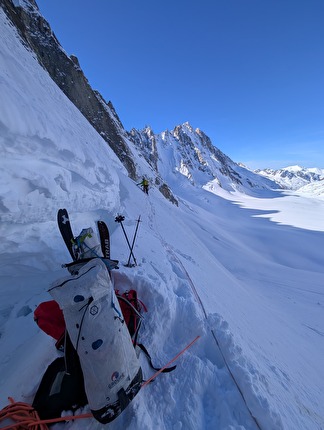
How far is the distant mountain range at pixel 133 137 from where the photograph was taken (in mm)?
20344

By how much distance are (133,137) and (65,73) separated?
7409cm

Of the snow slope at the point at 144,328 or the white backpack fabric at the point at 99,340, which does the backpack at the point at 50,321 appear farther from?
the white backpack fabric at the point at 99,340

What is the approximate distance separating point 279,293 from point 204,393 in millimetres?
10786

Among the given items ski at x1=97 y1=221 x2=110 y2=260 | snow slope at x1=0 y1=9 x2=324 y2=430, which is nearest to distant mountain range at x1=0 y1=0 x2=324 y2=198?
snow slope at x1=0 y1=9 x2=324 y2=430

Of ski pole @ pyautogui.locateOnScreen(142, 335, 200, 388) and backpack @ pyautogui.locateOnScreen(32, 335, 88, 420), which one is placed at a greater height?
backpack @ pyautogui.locateOnScreen(32, 335, 88, 420)

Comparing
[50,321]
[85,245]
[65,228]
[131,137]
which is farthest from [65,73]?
[131,137]

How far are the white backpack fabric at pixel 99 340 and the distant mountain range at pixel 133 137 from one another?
55.5 ft

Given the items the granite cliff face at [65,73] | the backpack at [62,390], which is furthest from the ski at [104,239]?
the granite cliff face at [65,73]

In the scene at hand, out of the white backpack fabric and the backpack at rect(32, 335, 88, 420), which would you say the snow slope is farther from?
the white backpack fabric

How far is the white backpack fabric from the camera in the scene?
183 centimetres

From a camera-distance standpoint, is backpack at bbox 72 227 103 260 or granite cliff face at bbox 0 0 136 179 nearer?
backpack at bbox 72 227 103 260

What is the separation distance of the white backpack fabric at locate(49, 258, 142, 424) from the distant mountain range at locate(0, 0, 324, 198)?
666 inches

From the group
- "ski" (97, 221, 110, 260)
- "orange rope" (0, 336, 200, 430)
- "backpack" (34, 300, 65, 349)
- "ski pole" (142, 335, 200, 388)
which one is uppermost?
"ski" (97, 221, 110, 260)

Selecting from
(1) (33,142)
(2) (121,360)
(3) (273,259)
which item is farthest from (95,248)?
(3) (273,259)
